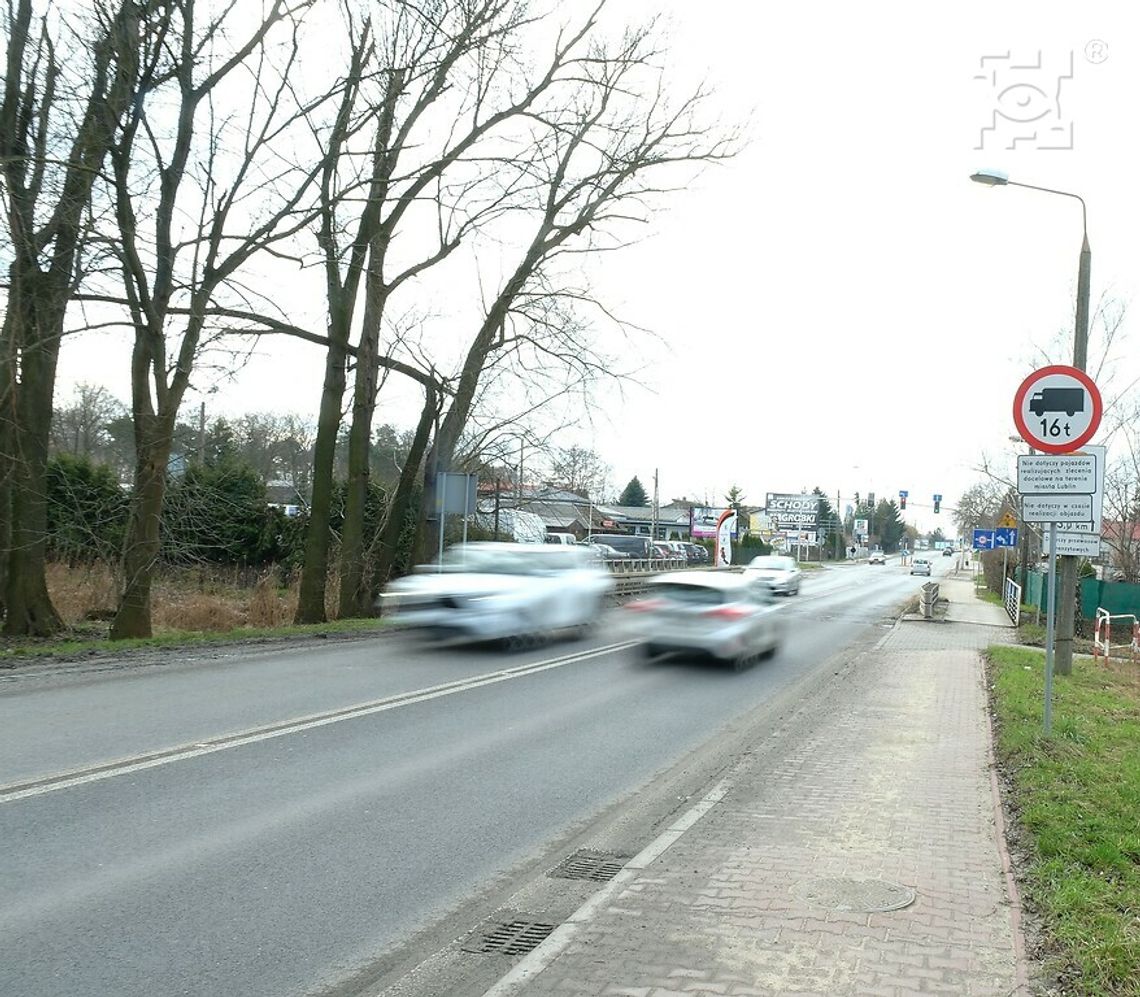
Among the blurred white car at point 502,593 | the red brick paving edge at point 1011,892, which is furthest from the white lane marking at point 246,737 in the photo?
the red brick paving edge at point 1011,892

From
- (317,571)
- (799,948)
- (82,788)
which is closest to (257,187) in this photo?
(317,571)

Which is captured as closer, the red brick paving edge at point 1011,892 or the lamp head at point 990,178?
the red brick paving edge at point 1011,892

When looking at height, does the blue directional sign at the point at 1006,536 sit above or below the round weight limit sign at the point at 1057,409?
below

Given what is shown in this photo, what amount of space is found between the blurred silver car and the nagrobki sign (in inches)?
2728

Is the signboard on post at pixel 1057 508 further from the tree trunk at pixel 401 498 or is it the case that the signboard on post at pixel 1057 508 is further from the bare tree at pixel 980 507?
the bare tree at pixel 980 507

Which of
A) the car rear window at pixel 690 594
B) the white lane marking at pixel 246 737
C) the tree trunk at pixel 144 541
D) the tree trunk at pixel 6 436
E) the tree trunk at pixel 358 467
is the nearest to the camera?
the white lane marking at pixel 246 737

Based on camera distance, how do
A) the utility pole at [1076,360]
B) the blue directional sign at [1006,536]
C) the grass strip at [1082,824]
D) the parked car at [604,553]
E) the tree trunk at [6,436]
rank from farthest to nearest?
the parked car at [604,553] < the blue directional sign at [1006,536] < the tree trunk at [6,436] < the utility pole at [1076,360] < the grass strip at [1082,824]

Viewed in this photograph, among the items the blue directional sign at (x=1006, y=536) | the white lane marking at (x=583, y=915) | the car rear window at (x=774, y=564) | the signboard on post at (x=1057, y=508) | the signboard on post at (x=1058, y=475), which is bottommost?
the white lane marking at (x=583, y=915)

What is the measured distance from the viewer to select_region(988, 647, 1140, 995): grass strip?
434 centimetres

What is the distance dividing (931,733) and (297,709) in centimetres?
617

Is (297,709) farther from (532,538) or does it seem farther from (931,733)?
(532,538)

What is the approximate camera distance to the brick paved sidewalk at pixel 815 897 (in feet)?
13.5

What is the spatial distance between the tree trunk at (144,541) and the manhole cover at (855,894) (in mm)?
14216

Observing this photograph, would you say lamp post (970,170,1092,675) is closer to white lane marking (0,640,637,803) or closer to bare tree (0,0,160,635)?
white lane marking (0,640,637,803)
